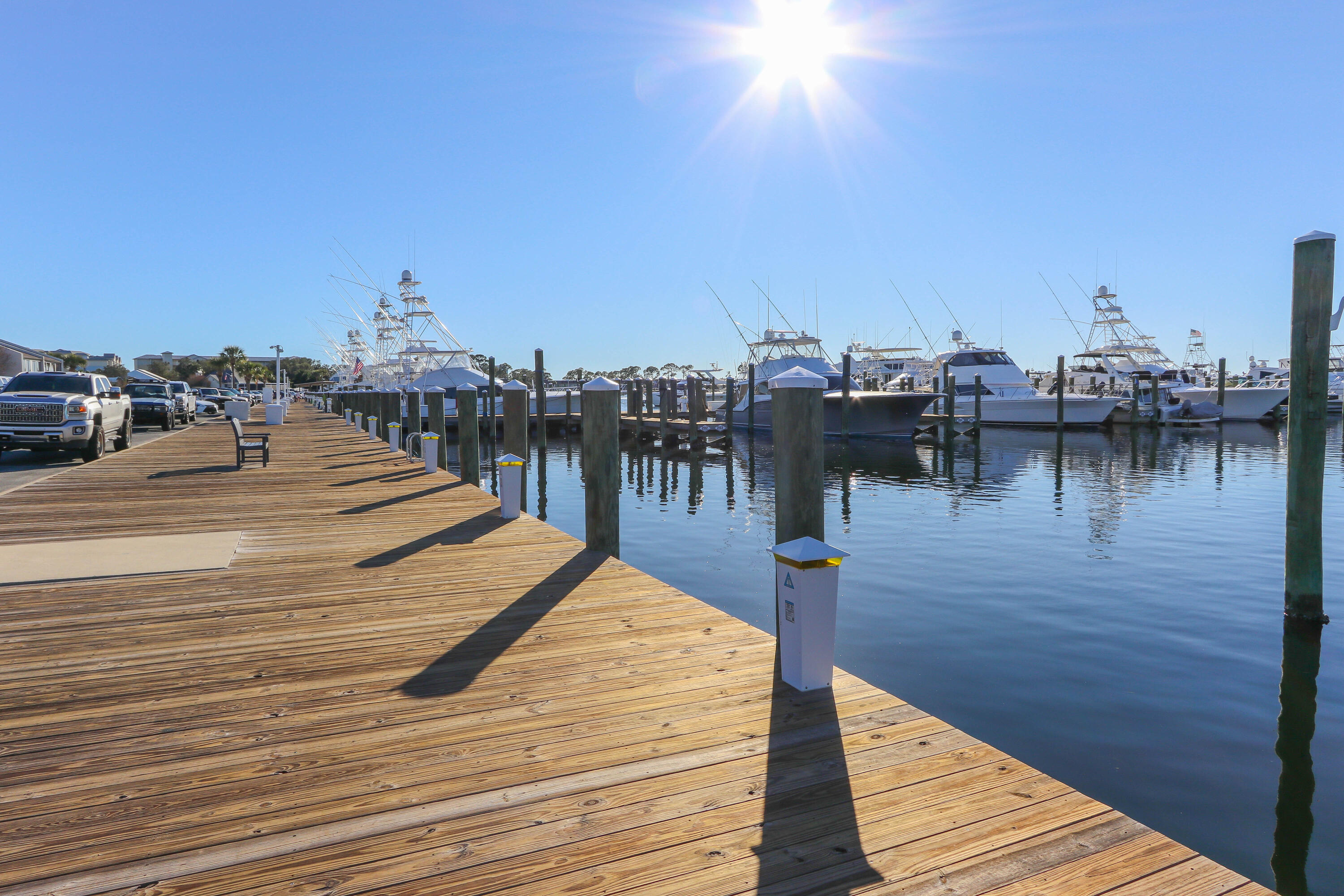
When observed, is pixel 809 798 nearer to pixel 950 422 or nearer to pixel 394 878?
pixel 394 878

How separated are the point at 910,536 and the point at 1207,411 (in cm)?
4165

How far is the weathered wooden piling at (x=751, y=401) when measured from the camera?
39.4 m

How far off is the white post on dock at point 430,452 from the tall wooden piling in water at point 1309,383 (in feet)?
39.7

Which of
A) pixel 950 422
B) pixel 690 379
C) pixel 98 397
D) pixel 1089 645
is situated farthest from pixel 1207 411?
pixel 98 397

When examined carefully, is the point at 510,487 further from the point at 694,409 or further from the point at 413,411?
the point at 694,409

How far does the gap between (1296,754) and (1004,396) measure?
40.9 m

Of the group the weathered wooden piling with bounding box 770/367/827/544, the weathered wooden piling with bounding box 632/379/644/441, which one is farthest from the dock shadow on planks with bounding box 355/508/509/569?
the weathered wooden piling with bounding box 632/379/644/441

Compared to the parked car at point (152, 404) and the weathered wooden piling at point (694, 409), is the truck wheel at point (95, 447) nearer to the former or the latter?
the parked car at point (152, 404)

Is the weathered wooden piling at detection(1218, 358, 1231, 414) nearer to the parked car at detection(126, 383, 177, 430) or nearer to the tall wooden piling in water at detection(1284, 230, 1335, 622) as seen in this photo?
the tall wooden piling in water at detection(1284, 230, 1335, 622)

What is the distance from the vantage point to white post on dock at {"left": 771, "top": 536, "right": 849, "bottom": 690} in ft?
13.1

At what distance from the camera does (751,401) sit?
41000 millimetres

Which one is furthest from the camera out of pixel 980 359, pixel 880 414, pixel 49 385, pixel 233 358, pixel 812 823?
pixel 233 358

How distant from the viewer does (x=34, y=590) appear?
5941mm

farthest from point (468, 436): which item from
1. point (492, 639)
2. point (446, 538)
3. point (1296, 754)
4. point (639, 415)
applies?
point (639, 415)
